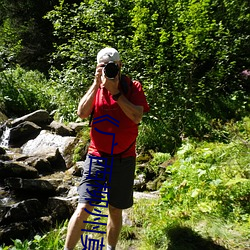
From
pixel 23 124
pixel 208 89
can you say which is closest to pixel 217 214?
pixel 208 89

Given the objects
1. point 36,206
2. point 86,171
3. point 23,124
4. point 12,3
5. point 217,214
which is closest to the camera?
point 86,171

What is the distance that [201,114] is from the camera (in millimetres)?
6695

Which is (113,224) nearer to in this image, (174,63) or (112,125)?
(112,125)

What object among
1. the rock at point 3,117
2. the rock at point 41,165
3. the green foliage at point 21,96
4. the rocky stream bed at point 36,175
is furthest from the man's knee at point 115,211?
the green foliage at point 21,96

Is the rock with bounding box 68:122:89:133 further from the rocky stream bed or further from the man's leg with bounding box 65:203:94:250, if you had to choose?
the man's leg with bounding box 65:203:94:250

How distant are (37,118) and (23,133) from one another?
775mm

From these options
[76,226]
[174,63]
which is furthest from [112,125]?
[174,63]

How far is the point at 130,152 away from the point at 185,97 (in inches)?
158

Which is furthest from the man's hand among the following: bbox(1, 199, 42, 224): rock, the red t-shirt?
bbox(1, 199, 42, 224): rock

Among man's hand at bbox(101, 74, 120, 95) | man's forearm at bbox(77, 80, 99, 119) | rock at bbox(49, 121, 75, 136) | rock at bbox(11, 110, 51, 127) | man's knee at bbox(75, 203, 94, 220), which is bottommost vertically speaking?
man's knee at bbox(75, 203, 94, 220)

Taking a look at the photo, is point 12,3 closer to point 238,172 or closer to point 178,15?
point 178,15

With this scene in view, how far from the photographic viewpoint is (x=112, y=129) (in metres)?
2.64

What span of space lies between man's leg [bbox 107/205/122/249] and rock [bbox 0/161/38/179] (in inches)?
172

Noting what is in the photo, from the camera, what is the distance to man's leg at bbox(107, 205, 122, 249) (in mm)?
2836
